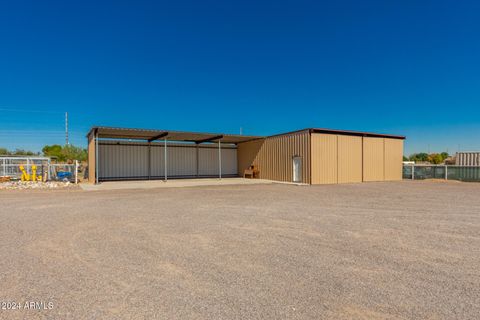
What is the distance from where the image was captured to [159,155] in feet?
80.5

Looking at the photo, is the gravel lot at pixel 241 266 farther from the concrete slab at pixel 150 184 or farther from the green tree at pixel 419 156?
the green tree at pixel 419 156

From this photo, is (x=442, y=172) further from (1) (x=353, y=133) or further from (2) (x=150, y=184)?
(2) (x=150, y=184)

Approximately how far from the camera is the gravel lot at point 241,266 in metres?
2.96

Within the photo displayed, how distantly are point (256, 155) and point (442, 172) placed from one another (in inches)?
628

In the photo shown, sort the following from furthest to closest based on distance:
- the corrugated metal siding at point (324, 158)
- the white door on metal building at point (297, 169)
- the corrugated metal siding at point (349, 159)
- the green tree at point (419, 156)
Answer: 1. the green tree at point (419, 156)
2. the corrugated metal siding at point (349, 159)
3. the white door on metal building at point (297, 169)
4. the corrugated metal siding at point (324, 158)

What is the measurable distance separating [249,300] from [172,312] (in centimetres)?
83

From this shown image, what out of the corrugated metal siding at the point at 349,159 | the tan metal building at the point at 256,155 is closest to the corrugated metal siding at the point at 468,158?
the tan metal building at the point at 256,155

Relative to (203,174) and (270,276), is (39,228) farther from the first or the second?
(203,174)

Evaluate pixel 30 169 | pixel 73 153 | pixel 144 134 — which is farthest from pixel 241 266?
pixel 73 153

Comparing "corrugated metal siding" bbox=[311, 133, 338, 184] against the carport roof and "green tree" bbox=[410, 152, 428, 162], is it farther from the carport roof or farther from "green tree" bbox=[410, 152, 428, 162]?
"green tree" bbox=[410, 152, 428, 162]

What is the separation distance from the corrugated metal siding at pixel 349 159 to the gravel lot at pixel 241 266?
12579 mm

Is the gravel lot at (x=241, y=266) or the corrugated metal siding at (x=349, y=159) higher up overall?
the corrugated metal siding at (x=349, y=159)

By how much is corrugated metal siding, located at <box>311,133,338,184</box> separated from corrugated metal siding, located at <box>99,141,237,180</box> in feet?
33.9

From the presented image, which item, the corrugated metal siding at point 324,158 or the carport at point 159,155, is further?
the carport at point 159,155
